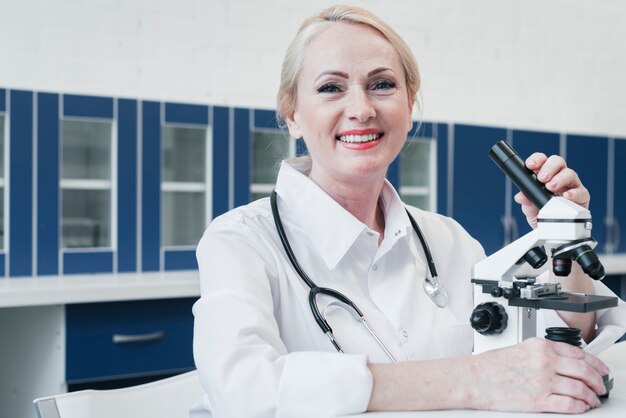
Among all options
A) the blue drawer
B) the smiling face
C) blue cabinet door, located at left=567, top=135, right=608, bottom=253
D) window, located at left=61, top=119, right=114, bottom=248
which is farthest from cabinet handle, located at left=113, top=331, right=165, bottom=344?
blue cabinet door, located at left=567, top=135, right=608, bottom=253

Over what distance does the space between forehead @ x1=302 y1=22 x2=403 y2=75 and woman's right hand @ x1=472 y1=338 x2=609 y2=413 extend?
60 cm

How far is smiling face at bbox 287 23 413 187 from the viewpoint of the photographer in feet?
4.29

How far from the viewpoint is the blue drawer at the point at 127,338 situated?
219 cm

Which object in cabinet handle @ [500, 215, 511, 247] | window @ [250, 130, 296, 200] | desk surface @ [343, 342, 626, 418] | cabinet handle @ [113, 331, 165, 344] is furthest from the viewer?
cabinet handle @ [500, 215, 511, 247]

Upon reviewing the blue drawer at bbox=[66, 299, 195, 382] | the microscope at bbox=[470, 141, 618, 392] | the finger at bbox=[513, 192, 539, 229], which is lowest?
the blue drawer at bbox=[66, 299, 195, 382]

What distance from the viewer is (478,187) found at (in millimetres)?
3342

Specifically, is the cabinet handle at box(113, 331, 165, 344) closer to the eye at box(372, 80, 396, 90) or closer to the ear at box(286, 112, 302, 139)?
the ear at box(286, 112, 302, 139)

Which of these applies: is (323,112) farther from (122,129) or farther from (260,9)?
(260,9)

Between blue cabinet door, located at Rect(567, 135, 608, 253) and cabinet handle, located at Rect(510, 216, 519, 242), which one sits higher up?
blue cabinet door, located at Rect(567, 135, 608, 253)

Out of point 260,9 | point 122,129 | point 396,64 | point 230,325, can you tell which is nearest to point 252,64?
point 260,9

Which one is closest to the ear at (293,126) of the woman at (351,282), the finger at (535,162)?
the woman at (351,282)

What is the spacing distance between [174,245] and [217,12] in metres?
1.10

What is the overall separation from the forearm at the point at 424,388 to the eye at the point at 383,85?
575 mm

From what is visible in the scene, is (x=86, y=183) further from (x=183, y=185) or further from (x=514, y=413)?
(x=514, y=413)
